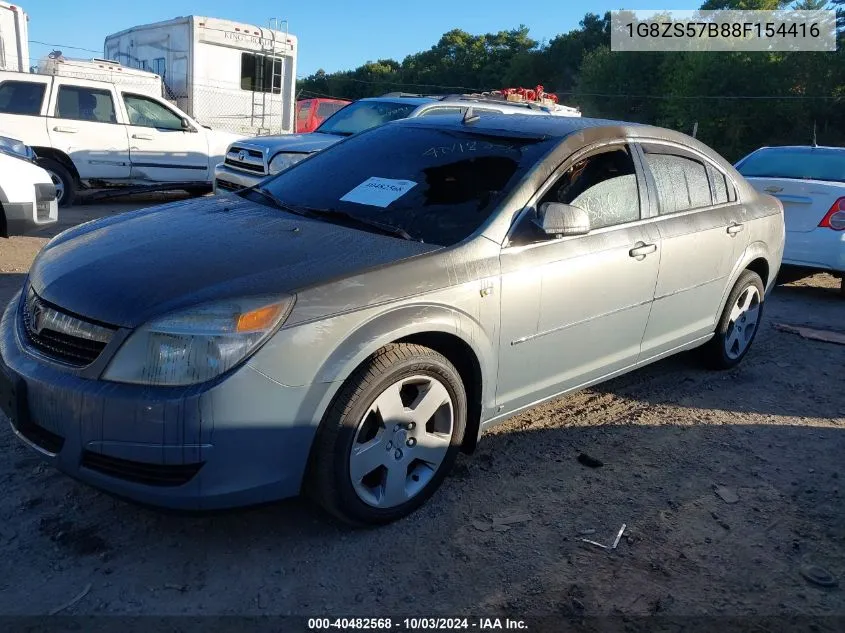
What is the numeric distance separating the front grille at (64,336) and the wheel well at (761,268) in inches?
166

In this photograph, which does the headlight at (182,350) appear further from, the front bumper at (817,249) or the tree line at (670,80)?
the tree line at (670,80)

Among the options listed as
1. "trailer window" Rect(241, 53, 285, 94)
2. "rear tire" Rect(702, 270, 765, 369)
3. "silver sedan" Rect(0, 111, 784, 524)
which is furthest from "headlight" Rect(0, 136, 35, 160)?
"trailer window" Rect(241, 53, 285, 94)

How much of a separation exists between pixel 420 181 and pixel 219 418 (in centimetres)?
170

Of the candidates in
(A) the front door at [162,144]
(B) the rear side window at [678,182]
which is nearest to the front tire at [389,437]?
(B) the rear side window at [678,182]

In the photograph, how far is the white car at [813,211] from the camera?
23.9ft

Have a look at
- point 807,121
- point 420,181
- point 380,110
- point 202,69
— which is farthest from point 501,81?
point 420,181

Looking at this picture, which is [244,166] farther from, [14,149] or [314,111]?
[314,111]

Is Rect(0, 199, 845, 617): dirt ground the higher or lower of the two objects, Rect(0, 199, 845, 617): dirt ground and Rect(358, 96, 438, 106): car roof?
the lower

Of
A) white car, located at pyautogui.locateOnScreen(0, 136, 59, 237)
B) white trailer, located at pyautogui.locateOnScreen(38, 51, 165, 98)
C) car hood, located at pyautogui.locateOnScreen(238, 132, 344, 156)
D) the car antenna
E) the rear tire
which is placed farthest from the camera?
white trailer, located at pyautogui.locateOnScreen(38, 51, 165, 98)

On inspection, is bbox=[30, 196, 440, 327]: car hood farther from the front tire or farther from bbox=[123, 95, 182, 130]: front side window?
bbox=[123, 95, 182, 130]: front side window

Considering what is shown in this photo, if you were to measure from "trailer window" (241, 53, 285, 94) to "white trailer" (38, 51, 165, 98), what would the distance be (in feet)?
6.24

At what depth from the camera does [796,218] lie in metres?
7.51

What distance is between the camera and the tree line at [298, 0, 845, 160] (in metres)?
29.7

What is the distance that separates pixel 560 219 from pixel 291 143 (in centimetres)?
621
